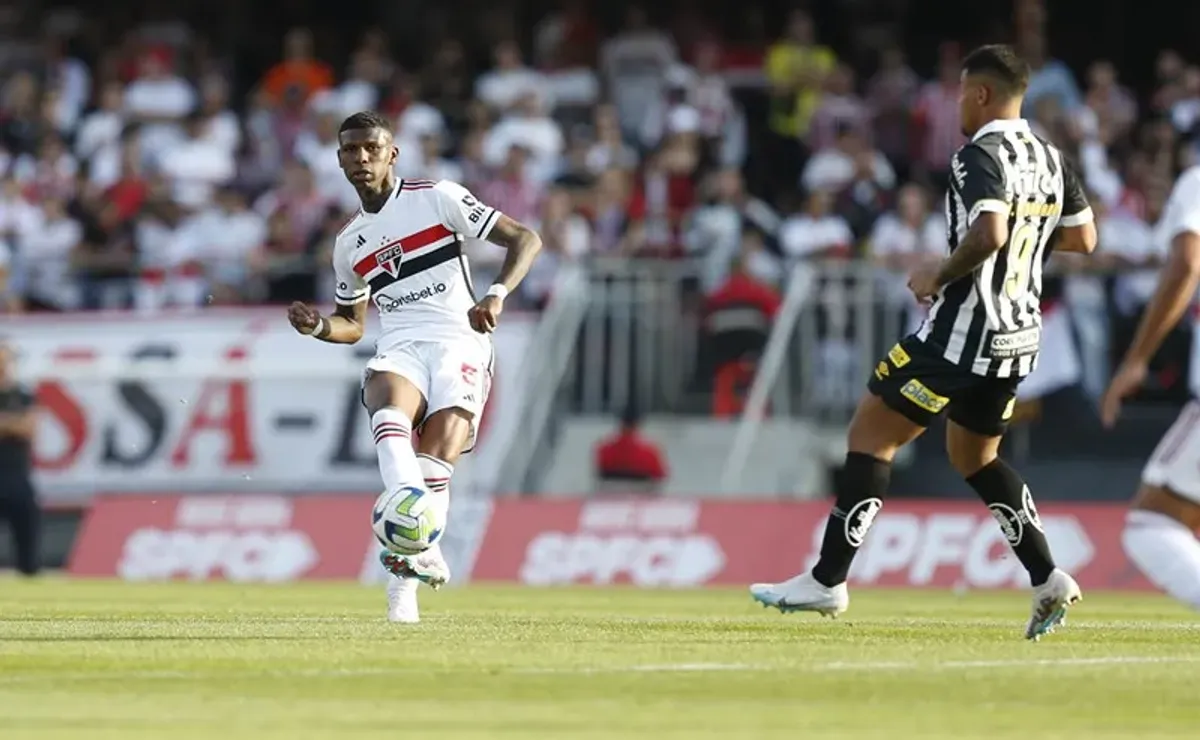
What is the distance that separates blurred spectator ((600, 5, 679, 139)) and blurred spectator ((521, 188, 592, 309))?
283 centimetres

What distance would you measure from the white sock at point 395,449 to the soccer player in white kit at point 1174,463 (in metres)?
3.21

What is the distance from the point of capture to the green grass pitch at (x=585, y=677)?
740 cm

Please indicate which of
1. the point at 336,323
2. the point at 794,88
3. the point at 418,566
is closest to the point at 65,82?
the point at 794,88

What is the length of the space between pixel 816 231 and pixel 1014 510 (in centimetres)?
1229

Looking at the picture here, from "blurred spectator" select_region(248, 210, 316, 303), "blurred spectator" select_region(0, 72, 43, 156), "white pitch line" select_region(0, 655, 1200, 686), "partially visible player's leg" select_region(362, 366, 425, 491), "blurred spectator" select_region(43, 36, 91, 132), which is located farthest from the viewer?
"blurred spectator" select_region(43, 36, 91, 132)

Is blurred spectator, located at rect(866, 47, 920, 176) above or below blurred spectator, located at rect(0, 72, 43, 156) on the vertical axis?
above

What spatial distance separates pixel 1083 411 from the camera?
21.7 m

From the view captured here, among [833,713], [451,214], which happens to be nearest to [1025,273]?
[451,214]

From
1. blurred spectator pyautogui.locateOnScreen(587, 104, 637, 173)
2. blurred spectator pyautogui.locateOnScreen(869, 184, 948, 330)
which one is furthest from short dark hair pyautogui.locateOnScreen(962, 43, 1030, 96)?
blurred spectator pyautogui.locateOnScreen(587, 104, 637, 173)

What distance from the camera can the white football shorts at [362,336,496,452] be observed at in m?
12.1

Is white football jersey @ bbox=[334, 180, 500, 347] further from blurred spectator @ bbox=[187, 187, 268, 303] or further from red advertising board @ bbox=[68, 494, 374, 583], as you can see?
blurred spectator @ bbox=[187, 187, 268, 303]

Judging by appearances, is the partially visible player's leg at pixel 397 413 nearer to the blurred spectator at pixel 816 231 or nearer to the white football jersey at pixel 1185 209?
the white football jersey at pixel 1185 209

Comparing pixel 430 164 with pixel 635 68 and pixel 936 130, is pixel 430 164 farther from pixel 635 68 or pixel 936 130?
pixel 936 130

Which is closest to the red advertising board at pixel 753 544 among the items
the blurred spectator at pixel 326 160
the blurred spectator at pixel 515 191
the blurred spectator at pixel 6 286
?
the blurred spectator at pixel 515 191
